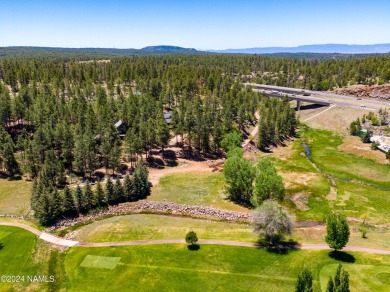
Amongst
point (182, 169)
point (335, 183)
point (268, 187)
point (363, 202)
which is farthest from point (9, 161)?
point (363, 202)

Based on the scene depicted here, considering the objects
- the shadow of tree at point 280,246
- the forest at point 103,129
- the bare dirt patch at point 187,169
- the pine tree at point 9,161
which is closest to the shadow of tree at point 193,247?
the shadow of tree at point 280,246

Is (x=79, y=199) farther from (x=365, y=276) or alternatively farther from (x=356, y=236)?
(x=356, y=236)

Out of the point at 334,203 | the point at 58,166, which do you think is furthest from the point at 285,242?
the point at 58,166

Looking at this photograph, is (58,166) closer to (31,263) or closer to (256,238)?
(31,263)

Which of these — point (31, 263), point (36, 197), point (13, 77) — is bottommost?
point (31, 263)

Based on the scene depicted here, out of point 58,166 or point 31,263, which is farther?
point 58,166

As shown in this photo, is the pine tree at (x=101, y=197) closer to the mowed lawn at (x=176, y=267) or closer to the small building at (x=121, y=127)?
the mowed lawn at (x=176, y=267)
